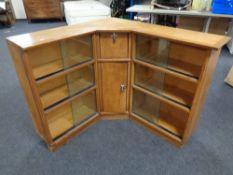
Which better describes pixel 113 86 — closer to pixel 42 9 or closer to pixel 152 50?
pixel 152 50

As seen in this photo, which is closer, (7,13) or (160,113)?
(160,113)

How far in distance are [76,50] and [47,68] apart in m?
0.30

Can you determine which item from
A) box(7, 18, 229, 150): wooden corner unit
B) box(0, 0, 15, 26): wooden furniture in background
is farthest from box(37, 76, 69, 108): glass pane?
box(0, 0, 15, 26): wooden furniture in background

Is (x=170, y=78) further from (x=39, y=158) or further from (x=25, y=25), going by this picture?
(x=25, y=25)

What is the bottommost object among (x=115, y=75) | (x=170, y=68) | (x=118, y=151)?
(x=118, y=151)

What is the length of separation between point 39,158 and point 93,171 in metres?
0.50

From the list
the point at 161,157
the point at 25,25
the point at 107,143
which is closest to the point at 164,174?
Answer: the point at 161,157

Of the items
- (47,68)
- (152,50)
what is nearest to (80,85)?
(47,68)

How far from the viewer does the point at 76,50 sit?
1.63m

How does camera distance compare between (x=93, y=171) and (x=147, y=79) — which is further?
(x=147, y=79)

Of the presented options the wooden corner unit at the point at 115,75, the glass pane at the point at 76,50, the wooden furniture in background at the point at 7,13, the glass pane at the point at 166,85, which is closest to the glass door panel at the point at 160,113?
the wooden corner unit at the point at 115,75

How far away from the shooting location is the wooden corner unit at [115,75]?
1332 mm

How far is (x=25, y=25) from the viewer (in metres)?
5.21

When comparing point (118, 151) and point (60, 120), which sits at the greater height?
point (60, 120)
